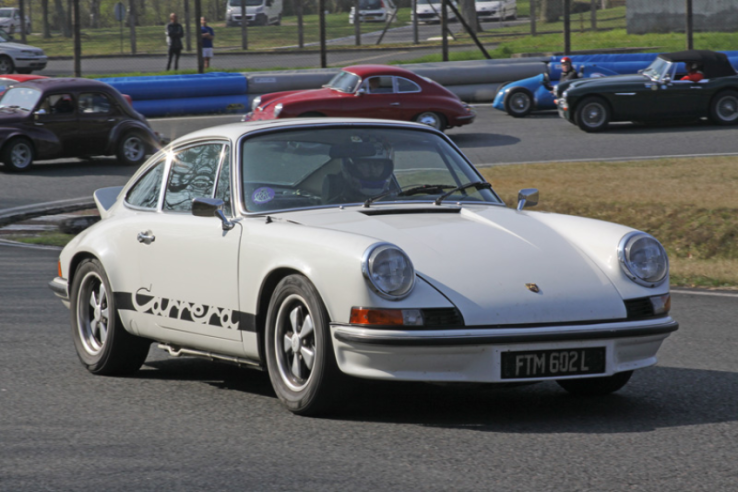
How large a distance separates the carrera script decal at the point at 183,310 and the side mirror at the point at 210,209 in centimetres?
43

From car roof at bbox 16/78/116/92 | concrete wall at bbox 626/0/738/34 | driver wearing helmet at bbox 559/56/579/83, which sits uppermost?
concrete wall at bbox 626/0/738/34

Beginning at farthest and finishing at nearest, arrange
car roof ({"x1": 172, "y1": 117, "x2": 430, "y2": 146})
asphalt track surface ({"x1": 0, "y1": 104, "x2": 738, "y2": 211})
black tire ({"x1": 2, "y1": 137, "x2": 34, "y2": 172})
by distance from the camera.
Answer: black tire ({"x1": 2, "y1": 137, "x2": 34, "y2": 172}) < asphalt track surface ({"x1": 0, "y1": 104, "x2": 738, "y2": 211}) < car roof ({"x1": 172, "y1": 117, "x2": 430, "y2": 146})

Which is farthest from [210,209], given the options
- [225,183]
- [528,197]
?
[528,197]

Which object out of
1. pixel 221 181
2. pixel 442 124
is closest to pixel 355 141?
pixel 221 181

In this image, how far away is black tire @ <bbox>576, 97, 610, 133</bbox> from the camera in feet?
69.5

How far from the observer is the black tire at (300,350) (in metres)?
4.95

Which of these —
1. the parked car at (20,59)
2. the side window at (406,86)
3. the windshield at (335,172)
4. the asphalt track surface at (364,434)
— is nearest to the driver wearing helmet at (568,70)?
the side window at (406,86)

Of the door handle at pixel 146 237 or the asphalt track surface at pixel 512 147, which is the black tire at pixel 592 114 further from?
the door handle at pixel 146 237

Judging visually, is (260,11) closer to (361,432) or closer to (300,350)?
(300,350)

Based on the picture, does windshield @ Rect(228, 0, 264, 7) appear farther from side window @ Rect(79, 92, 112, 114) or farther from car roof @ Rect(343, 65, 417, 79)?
side window @ Rect(79, 92, 112, 114)

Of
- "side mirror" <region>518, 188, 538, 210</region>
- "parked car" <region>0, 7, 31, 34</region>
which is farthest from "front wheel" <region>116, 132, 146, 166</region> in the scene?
"parked car" <region>0, 7, 31, 34</region>

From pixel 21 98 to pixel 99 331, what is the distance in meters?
13.4

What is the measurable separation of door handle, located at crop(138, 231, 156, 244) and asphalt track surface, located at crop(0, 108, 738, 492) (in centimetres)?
79

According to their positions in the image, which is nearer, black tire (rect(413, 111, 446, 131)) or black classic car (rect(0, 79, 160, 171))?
black classic car (rect(0, 79, 160, 171))
